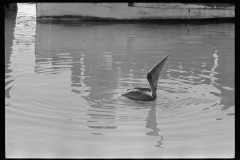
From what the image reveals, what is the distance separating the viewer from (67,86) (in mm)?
8609

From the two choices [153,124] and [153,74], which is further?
[153,74]

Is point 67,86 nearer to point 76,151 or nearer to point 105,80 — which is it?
point 105,80

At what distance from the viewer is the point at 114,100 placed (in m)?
7.61

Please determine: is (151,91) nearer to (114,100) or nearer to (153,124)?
(114,100)

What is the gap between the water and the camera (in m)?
5.64

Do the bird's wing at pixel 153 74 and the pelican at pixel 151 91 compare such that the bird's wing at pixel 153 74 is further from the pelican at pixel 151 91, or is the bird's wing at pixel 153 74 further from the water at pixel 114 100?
the water at pixel 114 100

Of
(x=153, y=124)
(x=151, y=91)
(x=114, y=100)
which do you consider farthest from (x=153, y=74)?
(x=153, y=124)

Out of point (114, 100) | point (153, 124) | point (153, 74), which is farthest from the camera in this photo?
point (114, 100)

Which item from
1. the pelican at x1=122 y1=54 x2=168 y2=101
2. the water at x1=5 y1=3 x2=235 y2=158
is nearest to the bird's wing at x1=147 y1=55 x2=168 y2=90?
the pelican at x1=122 y1=54 x2=168 y2=101

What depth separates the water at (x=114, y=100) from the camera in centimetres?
564

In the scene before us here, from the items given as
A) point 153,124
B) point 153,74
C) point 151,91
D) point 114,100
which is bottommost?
point 153,124

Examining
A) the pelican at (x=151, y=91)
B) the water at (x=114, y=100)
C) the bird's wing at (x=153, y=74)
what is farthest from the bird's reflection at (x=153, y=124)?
the bird's wing at (x=153, y=74)

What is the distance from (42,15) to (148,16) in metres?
5.32

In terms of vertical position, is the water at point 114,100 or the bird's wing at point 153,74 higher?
the bird's wing at point 153,74
